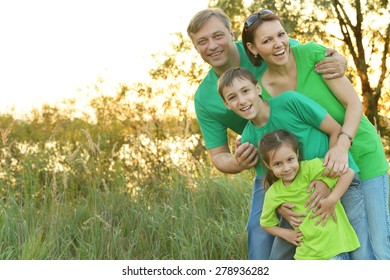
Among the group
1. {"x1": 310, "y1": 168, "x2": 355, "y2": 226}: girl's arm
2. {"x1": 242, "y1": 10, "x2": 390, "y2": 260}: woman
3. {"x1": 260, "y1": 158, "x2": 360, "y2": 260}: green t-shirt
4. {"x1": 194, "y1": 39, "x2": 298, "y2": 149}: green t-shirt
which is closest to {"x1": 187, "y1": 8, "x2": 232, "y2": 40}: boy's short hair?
{"x1": 194, "y1": 39, "x2": 298, "y2": 149}: green t-shirt

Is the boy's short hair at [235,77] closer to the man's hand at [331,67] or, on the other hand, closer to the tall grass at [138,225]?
the man's hand at [331,67]

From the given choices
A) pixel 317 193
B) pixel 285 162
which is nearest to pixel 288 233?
pixel 317 193

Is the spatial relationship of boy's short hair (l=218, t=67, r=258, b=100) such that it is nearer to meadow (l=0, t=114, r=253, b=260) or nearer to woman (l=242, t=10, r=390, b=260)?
woman (l=242, t=10, r=390, b=260)

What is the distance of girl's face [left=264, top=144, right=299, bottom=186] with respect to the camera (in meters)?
3.03

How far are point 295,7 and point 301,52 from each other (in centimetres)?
1194

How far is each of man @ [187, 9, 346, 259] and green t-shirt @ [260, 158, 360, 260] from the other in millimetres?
381

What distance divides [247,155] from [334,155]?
1.36ft

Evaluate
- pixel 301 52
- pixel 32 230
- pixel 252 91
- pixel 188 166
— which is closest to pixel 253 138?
pixel 252 91

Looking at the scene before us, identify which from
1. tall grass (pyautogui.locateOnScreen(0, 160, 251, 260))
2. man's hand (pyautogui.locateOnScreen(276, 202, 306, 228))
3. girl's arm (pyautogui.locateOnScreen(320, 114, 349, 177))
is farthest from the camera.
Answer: tall grass (pyautogui.locateOnScreen(0, 160, 251, 260))

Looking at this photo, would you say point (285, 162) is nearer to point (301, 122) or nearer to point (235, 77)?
point (301, 122)

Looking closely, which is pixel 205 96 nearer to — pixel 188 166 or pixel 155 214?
pixel 155 214

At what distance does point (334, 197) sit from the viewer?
119 inches

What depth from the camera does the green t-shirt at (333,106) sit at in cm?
316

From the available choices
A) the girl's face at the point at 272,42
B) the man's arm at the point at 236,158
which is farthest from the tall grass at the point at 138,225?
the girl's face at the point at 272,42
